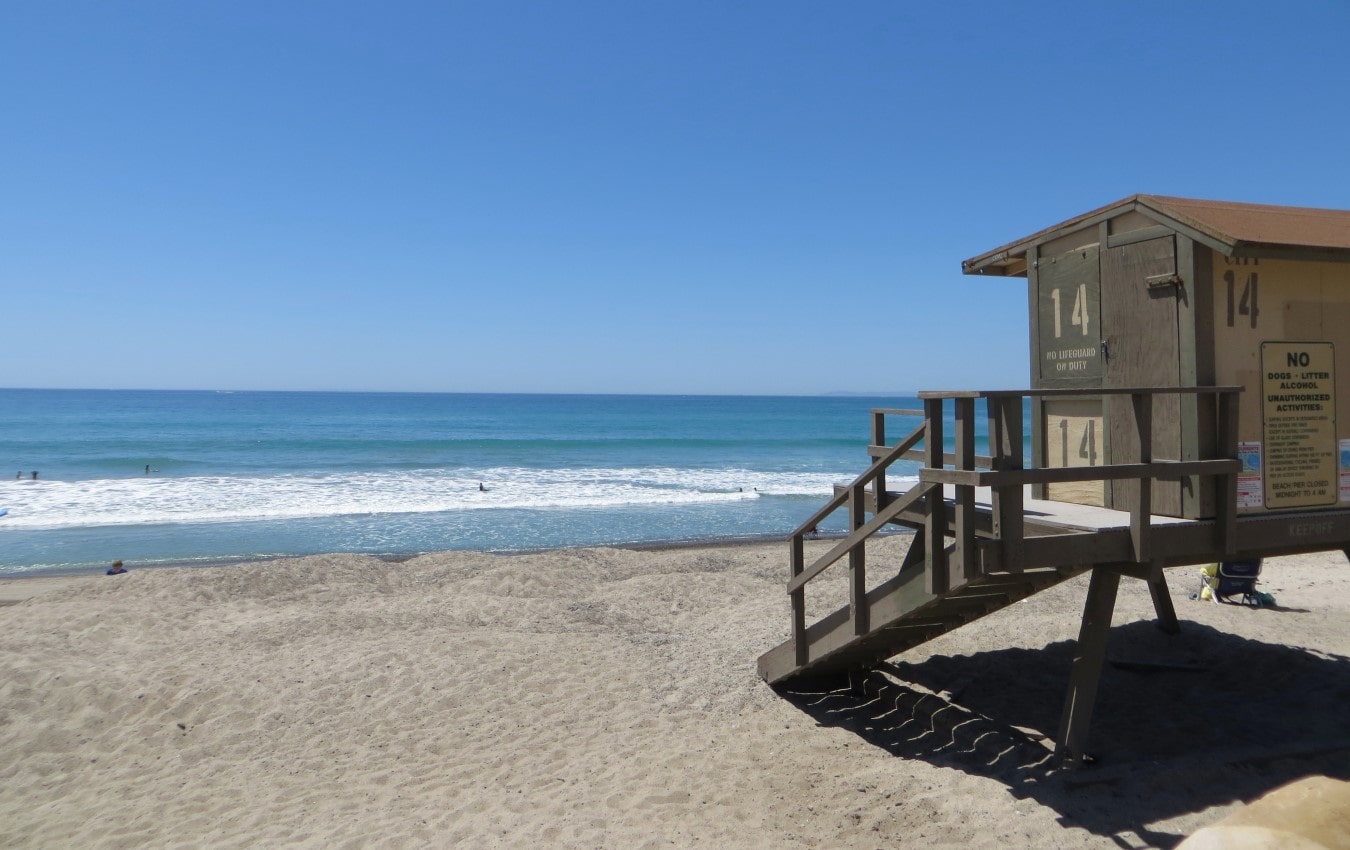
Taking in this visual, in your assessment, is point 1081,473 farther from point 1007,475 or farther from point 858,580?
point 858,580

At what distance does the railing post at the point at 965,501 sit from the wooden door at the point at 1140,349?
1110 millimetres

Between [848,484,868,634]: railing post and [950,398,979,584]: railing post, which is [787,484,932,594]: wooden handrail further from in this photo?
[950,398,979,584]: railing post

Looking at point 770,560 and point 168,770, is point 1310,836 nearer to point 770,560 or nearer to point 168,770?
point 168,770

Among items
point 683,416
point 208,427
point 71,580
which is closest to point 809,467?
point 71,580

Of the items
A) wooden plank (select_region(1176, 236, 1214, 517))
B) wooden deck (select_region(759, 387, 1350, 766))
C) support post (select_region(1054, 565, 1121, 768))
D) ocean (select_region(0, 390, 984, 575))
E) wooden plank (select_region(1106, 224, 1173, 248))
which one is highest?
wooden plank (select_region(1106, 224, 1173, 248))

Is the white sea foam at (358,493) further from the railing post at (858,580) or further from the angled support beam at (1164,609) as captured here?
the railing post at (858,580)

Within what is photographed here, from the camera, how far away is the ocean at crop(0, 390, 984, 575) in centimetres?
2002

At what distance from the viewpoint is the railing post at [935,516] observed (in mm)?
5273

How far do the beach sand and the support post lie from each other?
0.31m

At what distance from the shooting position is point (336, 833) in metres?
5.55

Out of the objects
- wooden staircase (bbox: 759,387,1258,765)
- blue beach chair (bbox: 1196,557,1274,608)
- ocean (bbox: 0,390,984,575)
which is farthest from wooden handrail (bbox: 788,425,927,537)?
blue beach chair (bbox: 1196,557,1274,608)

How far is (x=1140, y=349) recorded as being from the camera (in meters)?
5.91

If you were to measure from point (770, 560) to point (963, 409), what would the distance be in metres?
10.6

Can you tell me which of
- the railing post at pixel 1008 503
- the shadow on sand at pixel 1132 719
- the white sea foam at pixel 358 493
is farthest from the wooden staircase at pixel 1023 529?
the white sea foam at pixel 358 493
